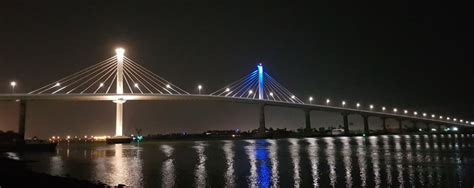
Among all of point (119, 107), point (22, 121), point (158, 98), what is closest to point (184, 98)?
point (158, 98)

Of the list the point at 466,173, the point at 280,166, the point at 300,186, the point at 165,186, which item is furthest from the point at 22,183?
the point at 466,173

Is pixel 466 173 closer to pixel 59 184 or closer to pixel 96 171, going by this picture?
pixel 59 184

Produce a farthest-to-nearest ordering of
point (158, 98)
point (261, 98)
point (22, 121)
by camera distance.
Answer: point (261, 98) → point (158, 98) → point (22, 121)

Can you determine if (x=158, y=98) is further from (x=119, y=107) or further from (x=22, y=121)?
(x=22, y=121)

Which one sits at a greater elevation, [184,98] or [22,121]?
[184,98]

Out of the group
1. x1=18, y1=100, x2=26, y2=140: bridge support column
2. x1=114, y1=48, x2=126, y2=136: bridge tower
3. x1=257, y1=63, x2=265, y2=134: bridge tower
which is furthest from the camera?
x1=257, y1=63, x2=265, y2=134: bridge tower

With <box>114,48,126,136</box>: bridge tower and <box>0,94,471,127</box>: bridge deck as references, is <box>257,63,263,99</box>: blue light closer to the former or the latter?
<box>0,94,471,127</box>: bridge deck

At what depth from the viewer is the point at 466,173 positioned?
17.8 metres

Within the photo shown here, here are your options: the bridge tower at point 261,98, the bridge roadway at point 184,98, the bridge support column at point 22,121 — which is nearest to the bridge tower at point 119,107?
the bridge roadway at point 184,98

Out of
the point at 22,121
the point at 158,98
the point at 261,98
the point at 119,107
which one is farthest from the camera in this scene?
the point at 261,98

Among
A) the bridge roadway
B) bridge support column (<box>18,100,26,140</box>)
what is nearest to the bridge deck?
the bridge roadway

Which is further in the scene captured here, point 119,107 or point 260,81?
point 260,81

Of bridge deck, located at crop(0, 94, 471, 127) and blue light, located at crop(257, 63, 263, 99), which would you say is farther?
blue light, located at crop(257, 63, 263, 99)

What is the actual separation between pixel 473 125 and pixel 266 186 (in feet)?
360
